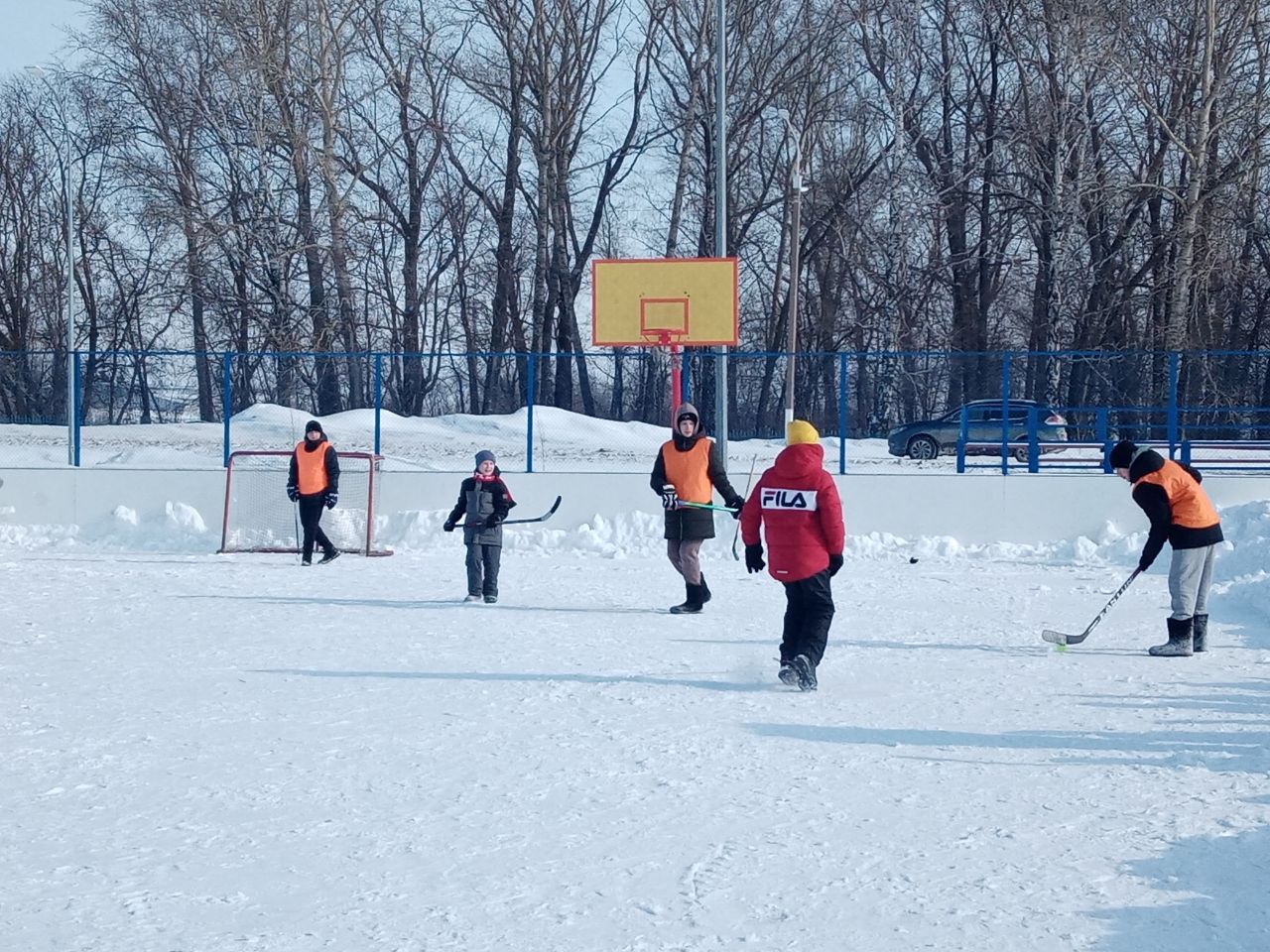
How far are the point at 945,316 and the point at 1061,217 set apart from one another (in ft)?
13.4

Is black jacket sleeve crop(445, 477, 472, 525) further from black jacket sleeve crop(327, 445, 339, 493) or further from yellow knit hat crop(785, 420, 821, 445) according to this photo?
yellow knit hat crop(785, 420, 821, 445)

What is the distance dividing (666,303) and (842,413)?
2.89 m

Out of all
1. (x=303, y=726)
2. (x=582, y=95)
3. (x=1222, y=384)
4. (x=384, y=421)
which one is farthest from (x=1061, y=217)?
(x=303, y=726)

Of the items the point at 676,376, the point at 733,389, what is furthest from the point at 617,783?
the point at 733,389

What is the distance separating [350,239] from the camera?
30453 millimetres

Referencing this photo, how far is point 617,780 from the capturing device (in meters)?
5.56

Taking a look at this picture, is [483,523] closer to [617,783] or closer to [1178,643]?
[1178,643]

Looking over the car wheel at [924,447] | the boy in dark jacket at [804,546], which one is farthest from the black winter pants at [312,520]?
the car wheel at [924,447]

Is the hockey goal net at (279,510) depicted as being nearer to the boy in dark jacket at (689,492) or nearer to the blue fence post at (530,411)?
the blue fence post at (530,411)

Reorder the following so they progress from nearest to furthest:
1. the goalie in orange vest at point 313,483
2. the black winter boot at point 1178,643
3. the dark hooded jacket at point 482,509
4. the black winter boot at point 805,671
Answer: the black winter boot at point 805,671 < the black winter boot at point 1178,643 < the dark hooded jacket at point 482,509 < the goalie in orange vest at point 313,483

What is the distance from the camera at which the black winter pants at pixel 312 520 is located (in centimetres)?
1389

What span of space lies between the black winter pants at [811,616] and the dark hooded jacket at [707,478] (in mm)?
2757

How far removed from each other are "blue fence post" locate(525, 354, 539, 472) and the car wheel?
19.7 feet

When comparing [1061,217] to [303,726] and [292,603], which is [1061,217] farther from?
[303,726]
